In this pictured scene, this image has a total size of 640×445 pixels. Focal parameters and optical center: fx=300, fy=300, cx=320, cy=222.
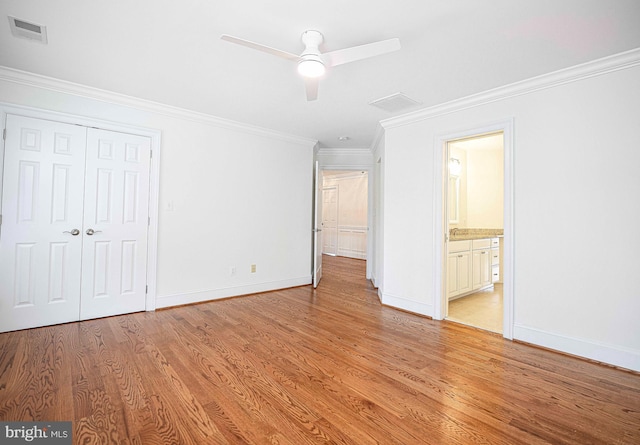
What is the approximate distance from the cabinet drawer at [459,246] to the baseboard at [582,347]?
4.47ft

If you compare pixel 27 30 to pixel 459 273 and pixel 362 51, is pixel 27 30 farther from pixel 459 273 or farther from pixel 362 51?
pixel 459 273

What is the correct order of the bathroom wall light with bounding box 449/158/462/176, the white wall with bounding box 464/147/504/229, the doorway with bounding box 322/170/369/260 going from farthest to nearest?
the doorway with bounding box 322/170/369/260, the white wall with bounding box 464/147/504/229, the bathroom wall light with bounding box 449/158/462/176

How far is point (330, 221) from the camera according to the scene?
10.1 meters

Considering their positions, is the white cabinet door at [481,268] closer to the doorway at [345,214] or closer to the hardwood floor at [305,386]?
the hardwood floor at [305,386]

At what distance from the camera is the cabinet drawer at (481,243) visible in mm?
4625

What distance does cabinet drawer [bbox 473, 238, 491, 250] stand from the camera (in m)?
4.62

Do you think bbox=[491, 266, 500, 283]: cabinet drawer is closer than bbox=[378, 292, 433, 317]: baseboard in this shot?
No

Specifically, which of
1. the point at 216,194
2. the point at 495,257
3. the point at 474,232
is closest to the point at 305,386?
the point at 216,194

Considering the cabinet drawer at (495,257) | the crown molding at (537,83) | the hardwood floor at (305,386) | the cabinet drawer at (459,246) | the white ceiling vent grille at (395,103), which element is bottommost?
the hardwood floor at (305,386)

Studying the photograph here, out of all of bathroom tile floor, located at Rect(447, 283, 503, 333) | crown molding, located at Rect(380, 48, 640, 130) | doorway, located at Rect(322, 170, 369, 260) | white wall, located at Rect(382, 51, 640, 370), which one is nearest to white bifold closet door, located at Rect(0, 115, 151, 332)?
crown molding, located at Rect(380, 48, 640, 130)

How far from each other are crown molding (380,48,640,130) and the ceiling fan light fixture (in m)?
1.92

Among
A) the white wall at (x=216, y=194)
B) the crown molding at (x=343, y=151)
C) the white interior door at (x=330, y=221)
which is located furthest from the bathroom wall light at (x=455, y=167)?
the white interior door at (x=330, y=221)

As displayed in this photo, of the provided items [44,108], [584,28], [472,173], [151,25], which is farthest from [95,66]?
[472,173]

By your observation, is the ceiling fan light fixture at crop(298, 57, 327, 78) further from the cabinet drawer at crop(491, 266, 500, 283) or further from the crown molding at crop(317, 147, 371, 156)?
the cabinet drawer at crop(491, 266, 500, 283)
